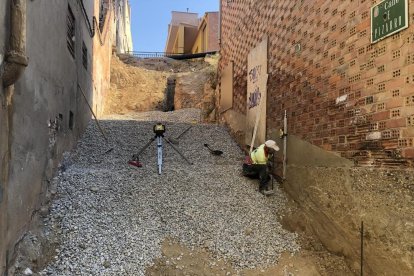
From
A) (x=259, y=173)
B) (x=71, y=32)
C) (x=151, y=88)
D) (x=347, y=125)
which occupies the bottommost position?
(x=259, y=173)

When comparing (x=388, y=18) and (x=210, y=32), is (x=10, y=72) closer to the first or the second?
(x=388, y=18)

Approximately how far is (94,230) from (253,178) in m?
3.28

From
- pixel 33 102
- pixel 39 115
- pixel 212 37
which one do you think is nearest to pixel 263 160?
pixel 39 115

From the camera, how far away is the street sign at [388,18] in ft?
12.4

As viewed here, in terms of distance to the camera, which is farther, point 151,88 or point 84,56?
point 151,88

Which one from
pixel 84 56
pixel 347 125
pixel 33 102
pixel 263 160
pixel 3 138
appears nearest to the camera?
pixel 3 138

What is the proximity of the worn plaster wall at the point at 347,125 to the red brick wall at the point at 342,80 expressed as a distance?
1 cm

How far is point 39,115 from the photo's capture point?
16.0ft

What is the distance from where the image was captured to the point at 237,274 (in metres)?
4.51

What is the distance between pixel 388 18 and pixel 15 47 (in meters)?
3.72

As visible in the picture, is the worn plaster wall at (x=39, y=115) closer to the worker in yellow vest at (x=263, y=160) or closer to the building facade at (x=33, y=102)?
the building facade at (x=33, y=102)

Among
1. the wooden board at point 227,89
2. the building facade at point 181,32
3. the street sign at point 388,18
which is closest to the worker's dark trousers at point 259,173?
the street sign at point 388,18

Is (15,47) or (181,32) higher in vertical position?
(181,32)

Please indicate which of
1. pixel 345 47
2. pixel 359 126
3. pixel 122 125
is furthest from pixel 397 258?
pixel 122 125
